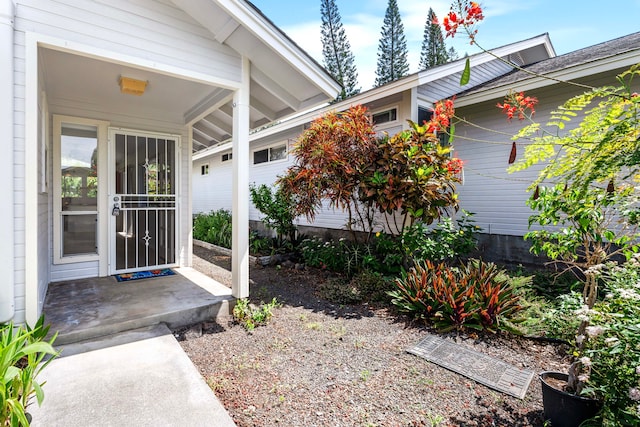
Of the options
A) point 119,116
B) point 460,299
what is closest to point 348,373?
point 460,299

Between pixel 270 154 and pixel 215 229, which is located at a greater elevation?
pixel 270 154

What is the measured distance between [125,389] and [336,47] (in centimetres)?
2354

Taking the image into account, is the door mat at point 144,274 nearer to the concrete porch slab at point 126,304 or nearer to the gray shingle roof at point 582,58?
the concrete porch slab at point 126,304

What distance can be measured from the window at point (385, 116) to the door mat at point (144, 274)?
501 centimetres

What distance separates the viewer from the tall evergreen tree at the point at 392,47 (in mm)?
21266

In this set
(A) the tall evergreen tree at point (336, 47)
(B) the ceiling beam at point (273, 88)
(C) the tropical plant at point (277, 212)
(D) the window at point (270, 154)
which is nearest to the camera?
(B) the ceiling beam at point (273, 88)

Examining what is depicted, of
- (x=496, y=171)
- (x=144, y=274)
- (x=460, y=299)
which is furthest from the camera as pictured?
(x=496, y=171)

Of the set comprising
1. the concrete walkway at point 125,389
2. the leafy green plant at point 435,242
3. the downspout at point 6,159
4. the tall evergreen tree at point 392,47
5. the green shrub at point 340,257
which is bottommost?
the concrete walkway at point 125,389

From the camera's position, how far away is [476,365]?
312 cm

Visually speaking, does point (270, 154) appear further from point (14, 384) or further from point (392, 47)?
point (392, 47)

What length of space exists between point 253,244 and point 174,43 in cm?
566

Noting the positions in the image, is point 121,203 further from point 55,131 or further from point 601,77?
point 601,77

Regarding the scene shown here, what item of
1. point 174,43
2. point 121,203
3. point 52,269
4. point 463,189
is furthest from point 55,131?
point 463,189

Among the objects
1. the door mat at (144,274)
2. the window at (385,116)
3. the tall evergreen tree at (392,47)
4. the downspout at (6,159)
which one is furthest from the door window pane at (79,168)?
the tall evergreen tree at (392,47)
